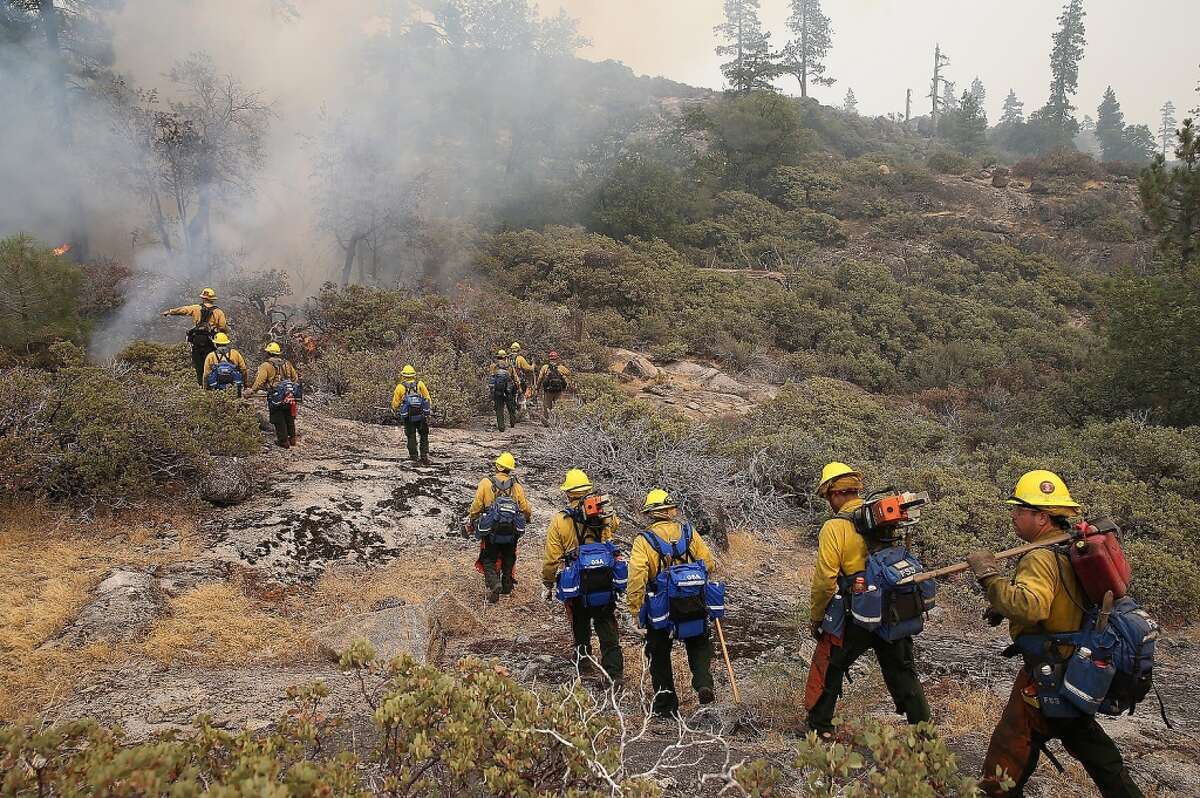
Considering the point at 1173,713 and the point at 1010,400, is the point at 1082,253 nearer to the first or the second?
the point at 1010,400

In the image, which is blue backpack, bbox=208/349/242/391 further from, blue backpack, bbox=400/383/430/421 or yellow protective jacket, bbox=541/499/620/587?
yellow protective jacket, bbox=541/499/620/587

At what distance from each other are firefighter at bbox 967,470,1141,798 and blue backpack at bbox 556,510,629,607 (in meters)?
2.23

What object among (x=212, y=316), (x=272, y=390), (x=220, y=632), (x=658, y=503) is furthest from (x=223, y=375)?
(x=658, y=503)

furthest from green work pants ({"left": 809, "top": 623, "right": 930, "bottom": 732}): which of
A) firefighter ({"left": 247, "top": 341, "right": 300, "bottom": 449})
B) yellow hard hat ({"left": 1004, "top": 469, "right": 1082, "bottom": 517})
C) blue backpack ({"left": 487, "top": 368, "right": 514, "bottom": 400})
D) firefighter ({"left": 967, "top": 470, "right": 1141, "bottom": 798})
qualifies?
blue backpack ({"left": 487, "top": 368, "right": 514, "bottom": 400})

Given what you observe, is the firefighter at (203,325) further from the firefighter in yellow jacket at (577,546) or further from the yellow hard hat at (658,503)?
the yellow hard hat at (658,503)

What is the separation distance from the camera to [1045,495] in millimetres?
2818

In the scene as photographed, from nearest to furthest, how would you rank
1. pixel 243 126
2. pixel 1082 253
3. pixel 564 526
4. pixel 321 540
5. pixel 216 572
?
pixel 564 526, pixel 216 572, pixel 321 540, pixel 243 126, pixel 1082 253

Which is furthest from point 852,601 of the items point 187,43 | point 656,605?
point 187,43

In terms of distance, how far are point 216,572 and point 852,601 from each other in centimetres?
518

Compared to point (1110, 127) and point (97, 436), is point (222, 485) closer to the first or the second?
point (97, 436)

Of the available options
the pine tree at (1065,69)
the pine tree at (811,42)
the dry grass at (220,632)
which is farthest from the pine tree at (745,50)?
the dry grass at (220,632)

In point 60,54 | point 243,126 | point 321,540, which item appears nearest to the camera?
point 321,540

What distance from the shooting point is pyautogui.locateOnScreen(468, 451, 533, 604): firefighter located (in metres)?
5.64

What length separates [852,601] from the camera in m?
3.23
